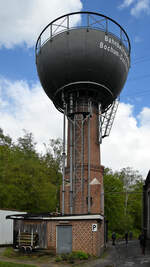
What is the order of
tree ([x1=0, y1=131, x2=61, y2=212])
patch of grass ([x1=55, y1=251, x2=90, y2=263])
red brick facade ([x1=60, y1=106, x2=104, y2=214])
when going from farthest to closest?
tree ([x1=0, y1=131, x2=61, y2=212])
red brick facade ([x1=60, y1=106, x2=104, y2=214])
patch of grass ([x1=55, y1=251, x2=90, y2=263])

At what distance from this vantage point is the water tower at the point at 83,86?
1936cm

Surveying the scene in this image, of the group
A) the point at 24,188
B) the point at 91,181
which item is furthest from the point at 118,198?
the point at 91,181

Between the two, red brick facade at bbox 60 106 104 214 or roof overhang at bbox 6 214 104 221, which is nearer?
roof overhang at bbox 6 214 104 221

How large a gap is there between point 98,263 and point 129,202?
3676 centimetres

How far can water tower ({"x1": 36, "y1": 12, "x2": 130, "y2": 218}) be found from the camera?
1936 centimetres

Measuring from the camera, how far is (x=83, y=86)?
20.3 meters

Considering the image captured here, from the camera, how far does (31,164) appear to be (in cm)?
2784

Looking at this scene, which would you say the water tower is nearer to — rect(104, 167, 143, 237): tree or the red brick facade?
the red brick facade

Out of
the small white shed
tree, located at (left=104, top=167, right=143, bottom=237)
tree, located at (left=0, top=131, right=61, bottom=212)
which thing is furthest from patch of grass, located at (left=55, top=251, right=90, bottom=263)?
tree, located at (left=104, top=167, right=143, bottom=237)

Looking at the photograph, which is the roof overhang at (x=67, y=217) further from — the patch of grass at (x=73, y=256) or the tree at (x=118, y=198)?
the tree at (x=118, y=198)

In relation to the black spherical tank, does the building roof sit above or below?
below

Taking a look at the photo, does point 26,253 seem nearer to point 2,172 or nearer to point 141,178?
point 2,172

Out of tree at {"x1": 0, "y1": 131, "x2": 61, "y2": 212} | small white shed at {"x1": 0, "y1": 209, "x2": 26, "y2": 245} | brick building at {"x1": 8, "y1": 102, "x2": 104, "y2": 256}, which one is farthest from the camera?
tree at {"x1": 0, "y1": 131, "x2": 61, "y2": 212}

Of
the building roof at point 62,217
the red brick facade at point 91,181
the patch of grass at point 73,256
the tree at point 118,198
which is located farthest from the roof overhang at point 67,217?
the tree at point 118,198
